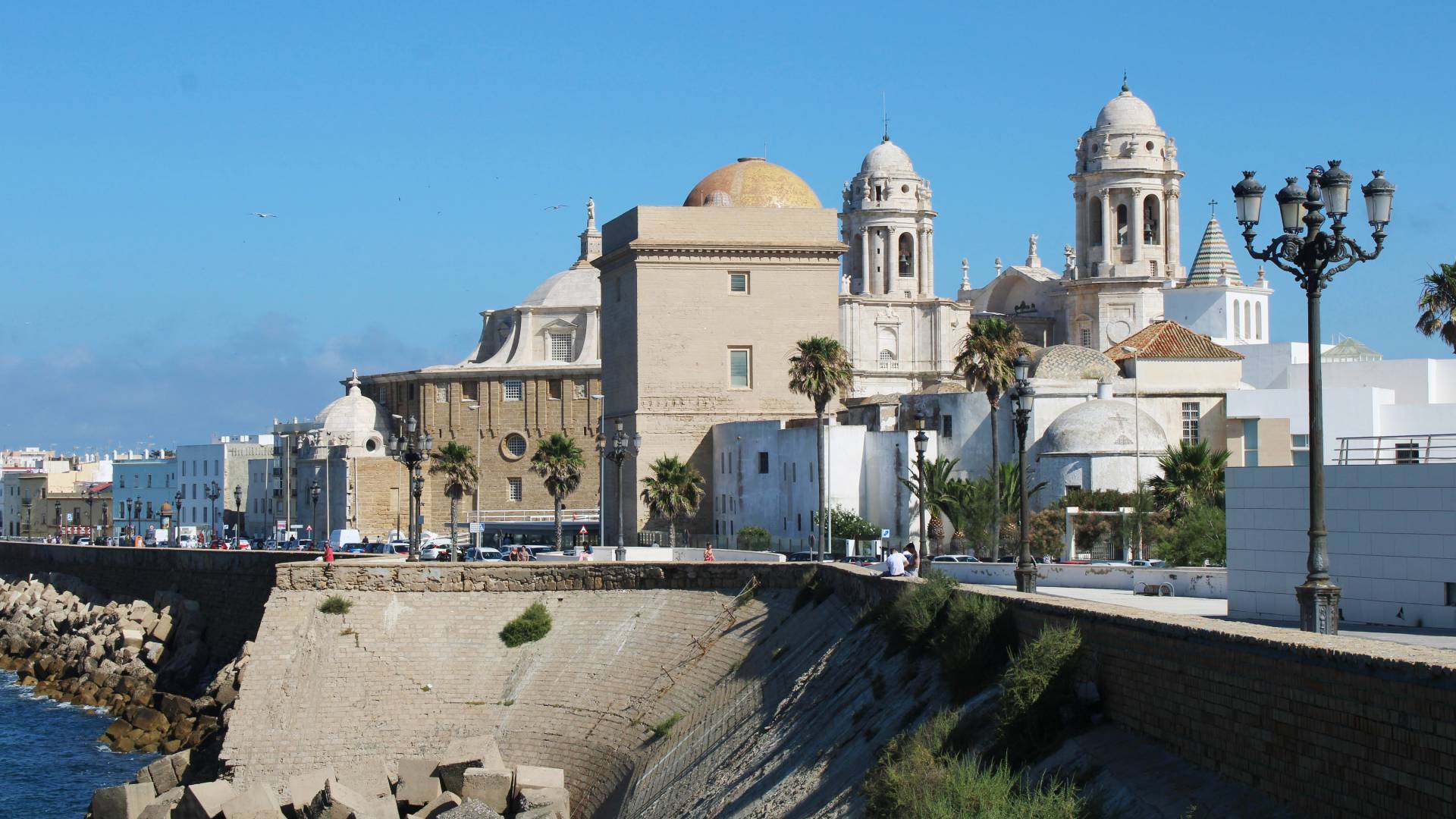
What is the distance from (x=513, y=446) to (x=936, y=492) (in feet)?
122

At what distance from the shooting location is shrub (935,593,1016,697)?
57.2 ft

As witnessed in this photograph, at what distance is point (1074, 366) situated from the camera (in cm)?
6009

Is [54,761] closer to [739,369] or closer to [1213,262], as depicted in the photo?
[739,369]

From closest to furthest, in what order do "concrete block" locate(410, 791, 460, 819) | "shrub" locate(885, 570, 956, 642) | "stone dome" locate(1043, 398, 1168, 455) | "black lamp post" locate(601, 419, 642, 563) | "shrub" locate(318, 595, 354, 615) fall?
"shrub" locate(885, 570, 956, 642) < "concrete block" locate(410, 791, 460, 819) < "shrub" locate(318, 595, 354, 615) < "black lamp post" locate(601, 419, 642, 563) < "stone dome" locate(1043, 398, 1168, 455)

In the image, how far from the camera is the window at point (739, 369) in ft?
195

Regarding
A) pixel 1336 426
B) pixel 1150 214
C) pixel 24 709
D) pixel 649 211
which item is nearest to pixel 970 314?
pixel 1150 214

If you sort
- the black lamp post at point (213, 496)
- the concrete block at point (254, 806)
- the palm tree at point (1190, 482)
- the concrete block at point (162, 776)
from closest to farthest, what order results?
the concrete block at point (254, 806)
the concrete block at point (162, 776)
the palm tree at point (1190, 482)
the black lamp post at point (213, 496)

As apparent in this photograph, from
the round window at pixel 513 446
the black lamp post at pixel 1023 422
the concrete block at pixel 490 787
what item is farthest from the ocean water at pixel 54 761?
the round window at pixel 513 446

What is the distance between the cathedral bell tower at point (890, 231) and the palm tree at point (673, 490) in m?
32.8

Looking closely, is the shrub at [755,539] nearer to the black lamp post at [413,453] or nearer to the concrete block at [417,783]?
the black lamp post at [413,453]

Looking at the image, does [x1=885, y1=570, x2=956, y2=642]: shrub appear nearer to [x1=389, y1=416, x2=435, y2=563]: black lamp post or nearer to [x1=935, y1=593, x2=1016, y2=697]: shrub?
[x1=935, y1=593, x2=1016, y2=697]: shrub

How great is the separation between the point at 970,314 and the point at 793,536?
40.5m

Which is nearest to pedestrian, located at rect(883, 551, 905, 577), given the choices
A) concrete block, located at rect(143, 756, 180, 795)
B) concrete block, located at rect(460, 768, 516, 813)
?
concrete block, located at rect(460, 768, 516, 813)

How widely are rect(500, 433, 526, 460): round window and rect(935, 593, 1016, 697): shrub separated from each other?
6624 cm
